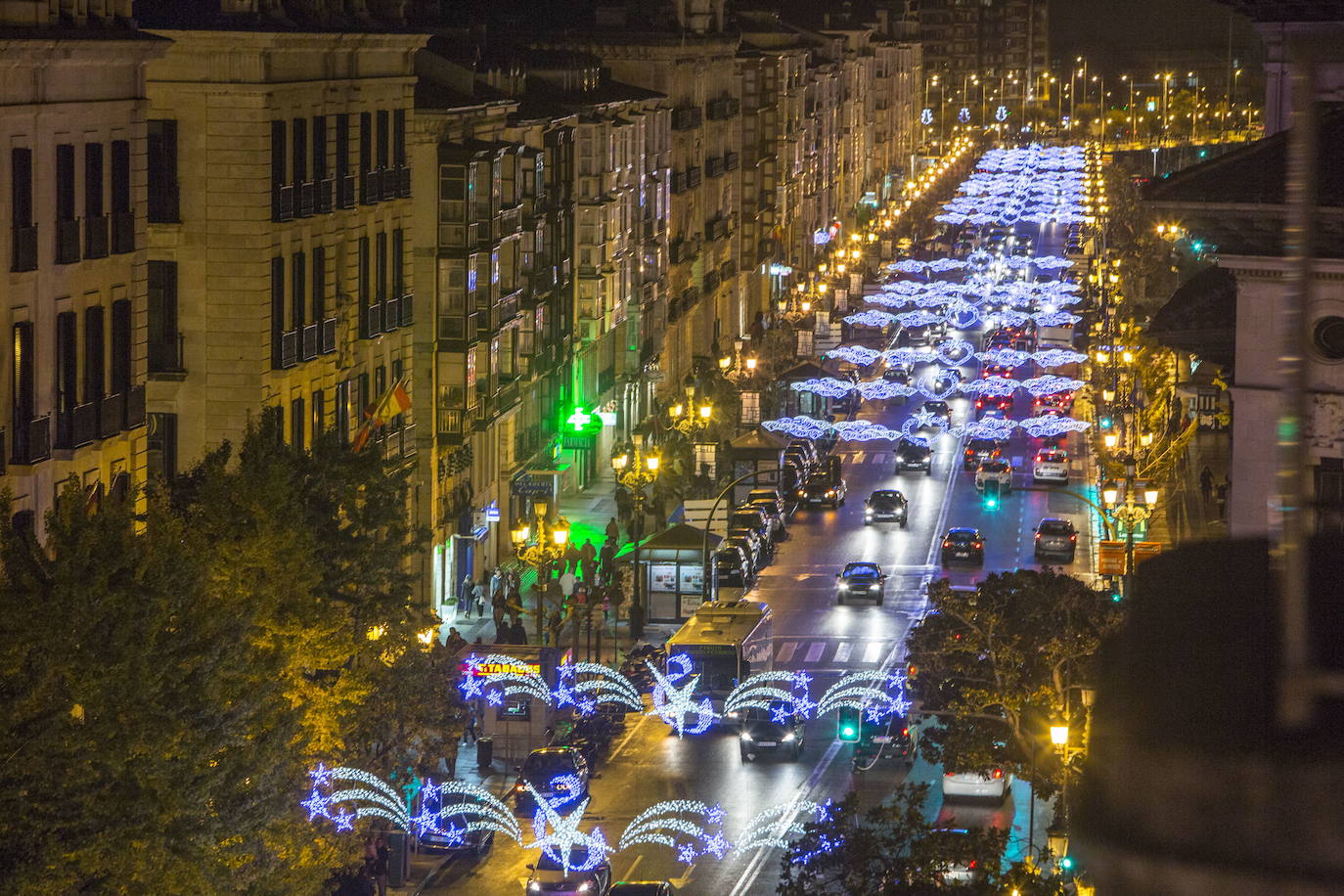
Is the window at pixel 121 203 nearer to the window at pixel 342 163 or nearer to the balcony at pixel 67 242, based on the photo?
the balcony at pixel 67 242

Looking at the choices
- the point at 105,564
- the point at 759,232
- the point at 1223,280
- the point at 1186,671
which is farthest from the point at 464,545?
the point at 759,232

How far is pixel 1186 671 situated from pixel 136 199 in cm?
3812

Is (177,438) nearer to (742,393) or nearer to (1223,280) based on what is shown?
(1223,280)

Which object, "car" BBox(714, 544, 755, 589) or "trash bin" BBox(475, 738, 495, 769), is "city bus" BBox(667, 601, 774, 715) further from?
"car" BBox(714, 544, 755, 589)

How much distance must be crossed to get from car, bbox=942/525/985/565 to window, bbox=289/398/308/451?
2960cm

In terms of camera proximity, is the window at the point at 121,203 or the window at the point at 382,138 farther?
the window at the point at 382,138

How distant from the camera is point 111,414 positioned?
4175cm

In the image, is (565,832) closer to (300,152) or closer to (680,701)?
(680,701)

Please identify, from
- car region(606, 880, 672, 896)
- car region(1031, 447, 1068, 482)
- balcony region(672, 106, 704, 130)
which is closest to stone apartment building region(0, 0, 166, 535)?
car region(606, 880, 672, 896)

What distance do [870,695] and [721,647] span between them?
3928 millimetres

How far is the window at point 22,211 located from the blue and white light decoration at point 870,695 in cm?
1917

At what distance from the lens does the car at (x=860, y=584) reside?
72.0 metres

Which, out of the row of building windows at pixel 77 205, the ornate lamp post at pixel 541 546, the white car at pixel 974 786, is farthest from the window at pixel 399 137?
the white car at pixel 974 786

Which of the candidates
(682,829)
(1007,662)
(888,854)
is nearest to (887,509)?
(682,829)
